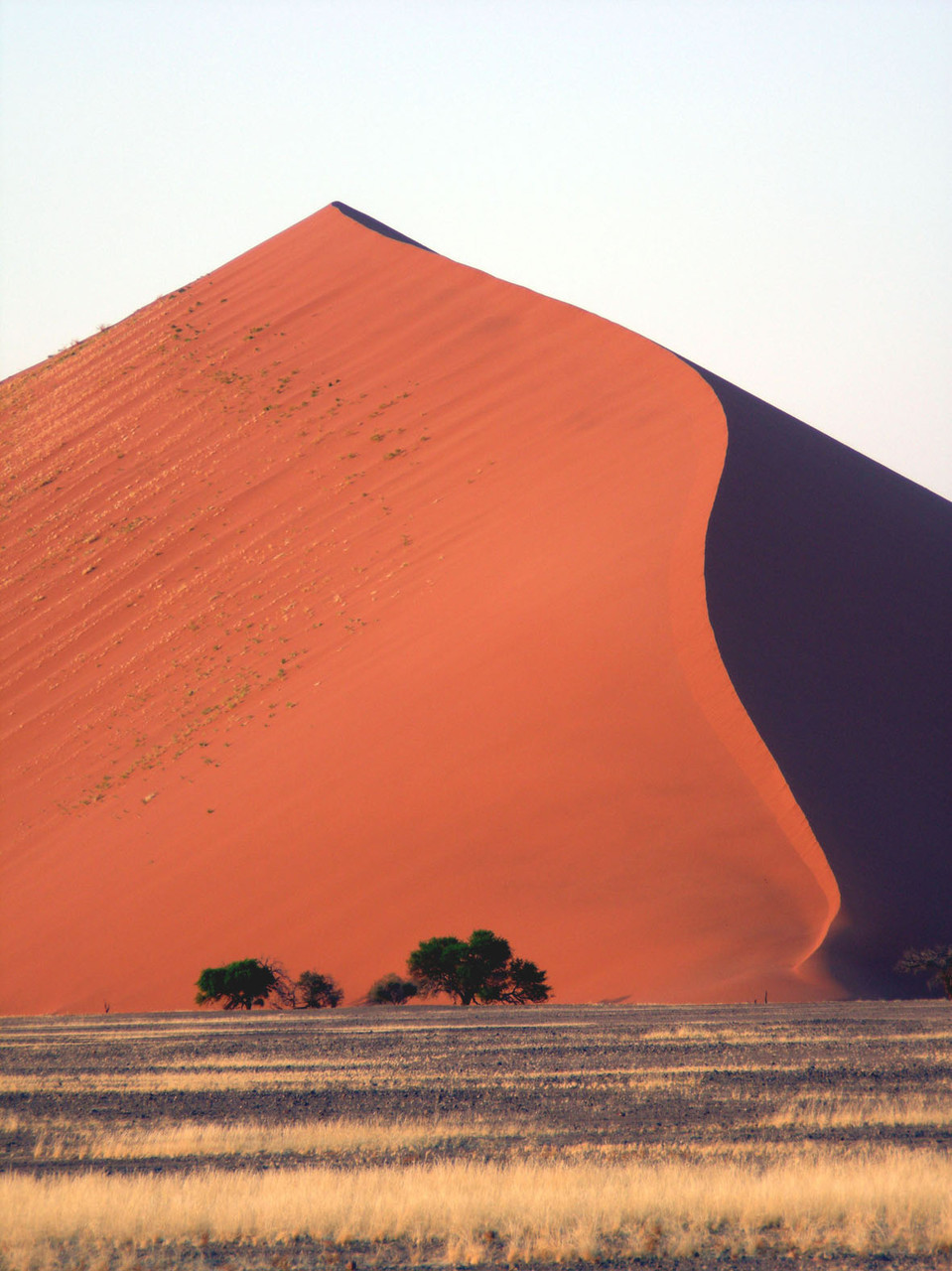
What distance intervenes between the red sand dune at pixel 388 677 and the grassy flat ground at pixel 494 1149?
13.6 feet

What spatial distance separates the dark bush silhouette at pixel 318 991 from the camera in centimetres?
1788

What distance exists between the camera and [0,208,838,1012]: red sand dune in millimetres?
17797

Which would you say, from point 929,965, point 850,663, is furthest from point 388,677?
point 929,965

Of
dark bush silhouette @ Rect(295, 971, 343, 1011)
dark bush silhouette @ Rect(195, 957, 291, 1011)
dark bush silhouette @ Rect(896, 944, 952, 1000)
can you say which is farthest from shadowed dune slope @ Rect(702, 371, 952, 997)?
dark bush silhouette @ Rect(195, 957, 291, 1011)

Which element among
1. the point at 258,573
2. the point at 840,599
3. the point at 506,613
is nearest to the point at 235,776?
the point at 506,613

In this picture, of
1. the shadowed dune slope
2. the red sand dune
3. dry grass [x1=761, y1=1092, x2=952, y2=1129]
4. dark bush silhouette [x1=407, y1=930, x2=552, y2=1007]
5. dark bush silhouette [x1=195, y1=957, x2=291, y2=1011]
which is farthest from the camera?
dark bush silhouette [x1=195, y1=957, x2=291, y2=1011]

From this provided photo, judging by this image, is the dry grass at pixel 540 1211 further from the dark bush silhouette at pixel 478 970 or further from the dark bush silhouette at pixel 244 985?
the dark bush silhouette at pixel 244 985

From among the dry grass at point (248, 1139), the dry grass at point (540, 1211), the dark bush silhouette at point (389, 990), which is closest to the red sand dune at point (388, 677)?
the dark bush silhouette at point (389, 990)

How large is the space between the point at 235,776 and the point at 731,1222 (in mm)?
17500

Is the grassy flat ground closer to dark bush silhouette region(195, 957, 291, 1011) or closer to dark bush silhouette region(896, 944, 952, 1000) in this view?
dark bush silhouette region(896, 944, 952, 1000)

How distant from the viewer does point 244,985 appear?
17938mm

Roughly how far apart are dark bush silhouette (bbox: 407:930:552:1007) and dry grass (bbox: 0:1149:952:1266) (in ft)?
35.3

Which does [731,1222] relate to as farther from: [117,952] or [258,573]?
[258,573]

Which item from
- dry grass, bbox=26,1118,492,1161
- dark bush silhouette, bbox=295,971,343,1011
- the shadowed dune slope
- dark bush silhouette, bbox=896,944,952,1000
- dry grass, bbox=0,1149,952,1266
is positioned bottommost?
dry grass, bbox=0,1149,952,1266
